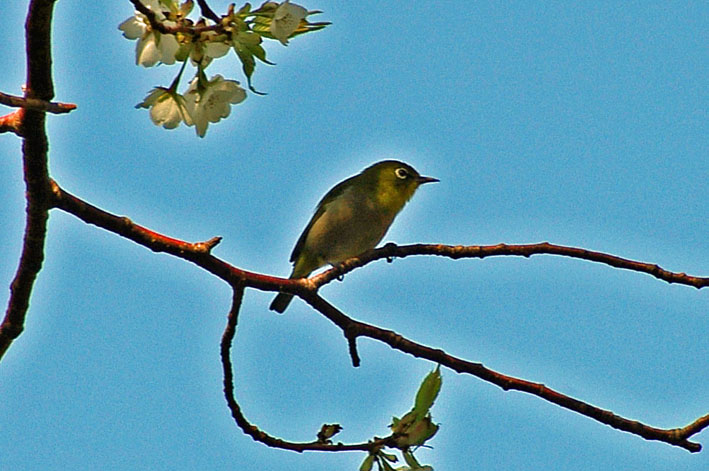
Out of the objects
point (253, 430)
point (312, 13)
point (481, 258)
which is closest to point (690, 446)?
point (481, 258)

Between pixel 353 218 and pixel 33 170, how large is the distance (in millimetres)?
5745

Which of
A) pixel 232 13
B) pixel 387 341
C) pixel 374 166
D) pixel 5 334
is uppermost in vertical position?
pixel 374 166

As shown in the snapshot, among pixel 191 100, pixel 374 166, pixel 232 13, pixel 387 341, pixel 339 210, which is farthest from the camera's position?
pixel 374 166

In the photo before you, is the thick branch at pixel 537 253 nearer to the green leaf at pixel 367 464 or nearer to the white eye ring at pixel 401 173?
the green leaf at pixel 367 464

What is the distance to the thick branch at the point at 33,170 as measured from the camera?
2.42m

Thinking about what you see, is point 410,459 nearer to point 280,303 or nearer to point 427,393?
point 427,393

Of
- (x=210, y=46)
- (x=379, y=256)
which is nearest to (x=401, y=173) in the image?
(x=379, y=256)

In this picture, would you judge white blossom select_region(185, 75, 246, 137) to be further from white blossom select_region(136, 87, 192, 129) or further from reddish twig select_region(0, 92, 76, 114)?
reddish twig select_region(0, 92, 76, 114)

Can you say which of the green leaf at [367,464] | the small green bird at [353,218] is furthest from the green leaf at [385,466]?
the small green bird at [353,218]

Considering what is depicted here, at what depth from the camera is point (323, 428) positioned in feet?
10.5

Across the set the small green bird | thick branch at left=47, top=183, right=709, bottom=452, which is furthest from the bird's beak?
thick branch at left=47, top=183, right=709, bottom=452

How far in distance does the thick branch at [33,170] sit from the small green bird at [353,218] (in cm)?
504

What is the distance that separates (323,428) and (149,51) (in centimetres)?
130

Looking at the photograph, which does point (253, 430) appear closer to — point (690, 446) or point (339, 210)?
point (690, 446)
